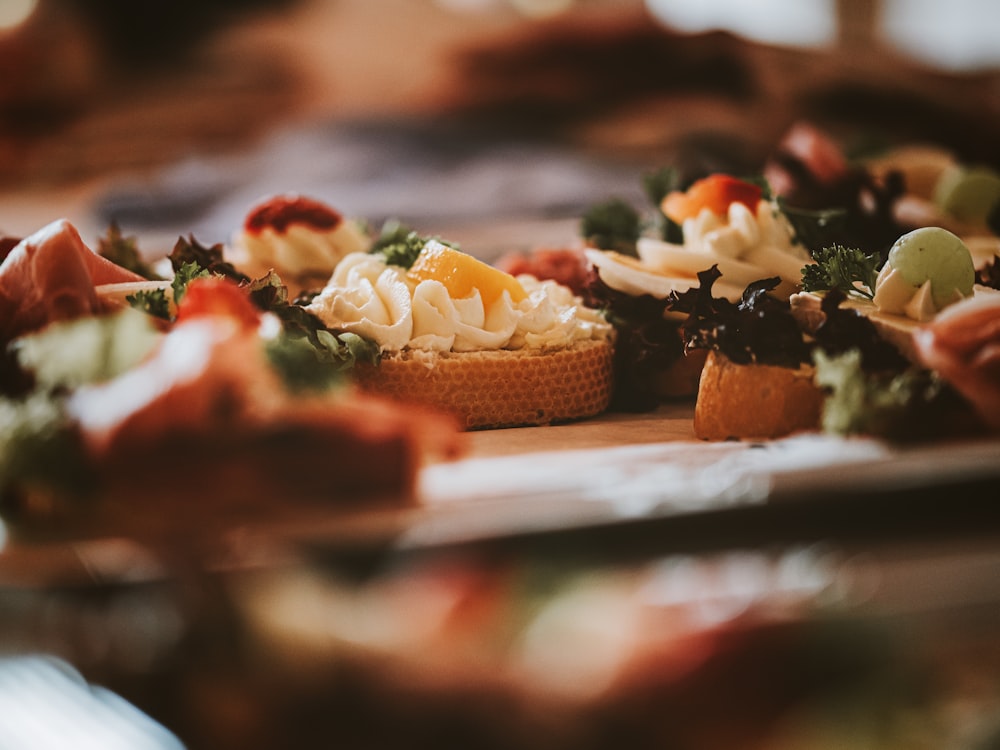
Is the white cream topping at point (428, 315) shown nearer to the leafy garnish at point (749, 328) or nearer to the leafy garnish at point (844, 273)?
the leafy garnish at point (749, 328)

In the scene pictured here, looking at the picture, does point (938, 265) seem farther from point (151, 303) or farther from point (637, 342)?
point (151, 303)

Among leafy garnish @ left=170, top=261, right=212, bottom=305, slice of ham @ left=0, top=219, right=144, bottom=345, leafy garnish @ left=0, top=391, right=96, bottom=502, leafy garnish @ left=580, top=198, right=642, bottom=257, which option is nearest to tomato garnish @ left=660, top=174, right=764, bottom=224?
leafy garnish @ left=580, top=198, right=642, bottom=257

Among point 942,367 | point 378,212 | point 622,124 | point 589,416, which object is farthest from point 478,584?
point 622,124

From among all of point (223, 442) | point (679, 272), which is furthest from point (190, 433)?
point (679, 272)

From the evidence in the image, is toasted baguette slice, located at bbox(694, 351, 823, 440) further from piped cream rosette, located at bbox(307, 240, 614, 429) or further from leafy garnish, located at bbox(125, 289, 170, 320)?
leafy garnish, located at bbox(125, 289, 170, 320)

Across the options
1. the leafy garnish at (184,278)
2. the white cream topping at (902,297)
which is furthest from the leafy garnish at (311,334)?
the white cream topping at (902,297)

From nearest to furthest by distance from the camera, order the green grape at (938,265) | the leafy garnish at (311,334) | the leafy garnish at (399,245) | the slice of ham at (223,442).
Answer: the slice of ham at (223,442) < the green grape at (938,265) < the leafy garnish at (311,334) < the leafy garnish at (399,245)

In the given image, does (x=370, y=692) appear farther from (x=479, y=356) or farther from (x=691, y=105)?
(x=691, y=105)

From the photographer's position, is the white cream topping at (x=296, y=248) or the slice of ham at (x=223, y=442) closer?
the slice of ham at (x=223, y=442)
